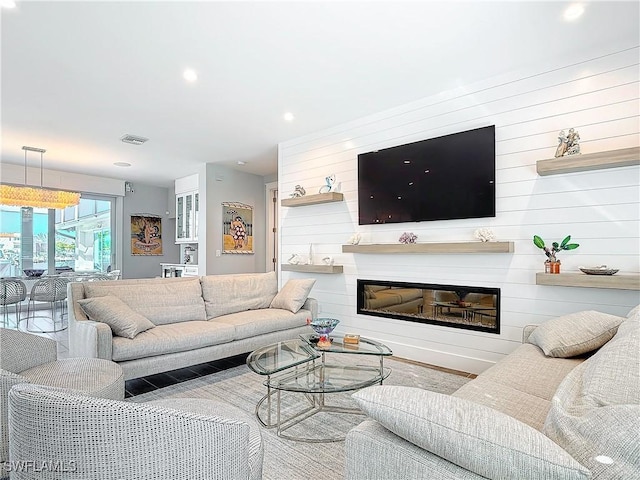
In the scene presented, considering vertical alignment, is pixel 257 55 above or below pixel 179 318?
above

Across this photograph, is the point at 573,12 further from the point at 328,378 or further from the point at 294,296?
the point at 294,296

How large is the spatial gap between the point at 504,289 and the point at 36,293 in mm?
6383

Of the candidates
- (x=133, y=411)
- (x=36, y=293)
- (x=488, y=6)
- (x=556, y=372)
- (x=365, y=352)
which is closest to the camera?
(x=133, y=411)

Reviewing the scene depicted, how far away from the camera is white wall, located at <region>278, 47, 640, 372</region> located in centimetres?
277

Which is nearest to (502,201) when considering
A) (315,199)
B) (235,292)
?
(315,199)

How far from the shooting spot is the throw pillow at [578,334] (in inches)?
85.7

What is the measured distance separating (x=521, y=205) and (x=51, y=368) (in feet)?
11.9

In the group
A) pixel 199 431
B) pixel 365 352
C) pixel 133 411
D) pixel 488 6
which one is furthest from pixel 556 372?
pixel 488 6

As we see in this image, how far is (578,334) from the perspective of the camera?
2244 mm

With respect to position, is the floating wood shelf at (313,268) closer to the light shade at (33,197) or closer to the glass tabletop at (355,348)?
the glass tabletop at (355,348)

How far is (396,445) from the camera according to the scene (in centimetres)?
111

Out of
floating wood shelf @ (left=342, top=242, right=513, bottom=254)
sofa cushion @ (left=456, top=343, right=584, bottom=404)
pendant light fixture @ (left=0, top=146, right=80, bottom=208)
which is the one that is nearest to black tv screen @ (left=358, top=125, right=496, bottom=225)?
floating wood shelf @ (left=342, top=242, right=513, bottom=254)

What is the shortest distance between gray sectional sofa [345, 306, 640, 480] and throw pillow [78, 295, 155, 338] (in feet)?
7.66

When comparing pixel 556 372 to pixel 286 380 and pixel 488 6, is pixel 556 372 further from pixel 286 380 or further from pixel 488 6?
pixel 488 6
